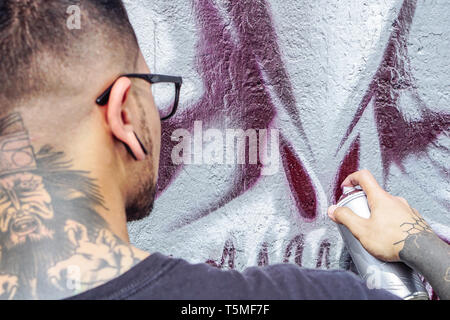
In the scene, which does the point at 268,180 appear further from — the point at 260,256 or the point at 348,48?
the point at 348,48

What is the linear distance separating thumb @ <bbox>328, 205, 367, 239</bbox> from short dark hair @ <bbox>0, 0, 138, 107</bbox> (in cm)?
91

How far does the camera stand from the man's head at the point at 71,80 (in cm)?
114

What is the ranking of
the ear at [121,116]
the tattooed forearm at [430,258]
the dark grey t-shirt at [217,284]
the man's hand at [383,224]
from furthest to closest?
the man's hand at [383,224] → the tattooed forearm at [430,258] → the ear at [121,116] → the dark grey t-shirt at [217,284]

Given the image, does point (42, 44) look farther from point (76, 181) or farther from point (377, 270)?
point (377, 270)

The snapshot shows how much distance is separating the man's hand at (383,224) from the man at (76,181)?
0.38 meters

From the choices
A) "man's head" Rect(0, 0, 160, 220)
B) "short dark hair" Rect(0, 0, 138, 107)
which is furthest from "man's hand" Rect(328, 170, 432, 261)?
"short dark hair" Rect(0, 0, 138, 107)

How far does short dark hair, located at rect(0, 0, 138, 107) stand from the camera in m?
1.14

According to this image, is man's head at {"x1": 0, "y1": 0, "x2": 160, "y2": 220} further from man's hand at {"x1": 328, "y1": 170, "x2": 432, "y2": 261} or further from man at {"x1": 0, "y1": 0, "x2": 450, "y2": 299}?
man's hand at {"x1": 328, "y1": 170, "x2": 432, "y2": 261}

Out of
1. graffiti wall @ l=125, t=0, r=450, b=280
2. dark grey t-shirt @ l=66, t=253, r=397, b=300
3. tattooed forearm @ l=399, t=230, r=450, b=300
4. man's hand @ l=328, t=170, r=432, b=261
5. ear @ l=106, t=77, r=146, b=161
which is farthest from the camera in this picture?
graffiti wall @ l=125, t=0, r=450, b=280

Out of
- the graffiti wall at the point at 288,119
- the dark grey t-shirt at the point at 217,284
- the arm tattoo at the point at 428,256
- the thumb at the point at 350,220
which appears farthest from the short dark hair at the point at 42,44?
the arm tattoo at the point at 428,256

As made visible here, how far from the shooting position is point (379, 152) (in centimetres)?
194

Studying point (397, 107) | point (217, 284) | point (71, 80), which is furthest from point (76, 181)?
point (397, 107)

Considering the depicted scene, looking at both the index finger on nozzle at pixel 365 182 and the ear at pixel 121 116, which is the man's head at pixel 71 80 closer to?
the ear at pixel 121 116

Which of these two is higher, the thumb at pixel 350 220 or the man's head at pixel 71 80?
the man's head at pixel 71 80
